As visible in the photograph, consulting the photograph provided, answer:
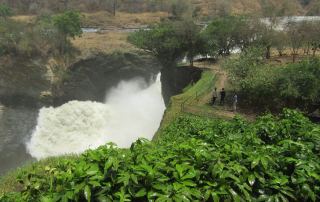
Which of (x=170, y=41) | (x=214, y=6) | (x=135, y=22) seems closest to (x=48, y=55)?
(x=170, y=41)

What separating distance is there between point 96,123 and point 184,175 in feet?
131

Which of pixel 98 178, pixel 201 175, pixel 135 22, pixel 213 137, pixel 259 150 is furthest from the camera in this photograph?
pixel 135 22

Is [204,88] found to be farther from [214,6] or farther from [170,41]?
[214,6]

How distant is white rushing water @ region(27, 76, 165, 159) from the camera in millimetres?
39969

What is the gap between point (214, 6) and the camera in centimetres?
10738

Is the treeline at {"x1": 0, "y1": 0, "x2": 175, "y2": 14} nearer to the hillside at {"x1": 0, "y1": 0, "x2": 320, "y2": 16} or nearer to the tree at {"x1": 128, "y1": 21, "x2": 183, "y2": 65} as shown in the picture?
the hillside at {"x1": 0, "y1": 0, "x2": 320, "y2": 16}

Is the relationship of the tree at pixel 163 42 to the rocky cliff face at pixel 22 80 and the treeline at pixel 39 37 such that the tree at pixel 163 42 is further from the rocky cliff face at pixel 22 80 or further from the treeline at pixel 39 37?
the treeline at pixel 39 37

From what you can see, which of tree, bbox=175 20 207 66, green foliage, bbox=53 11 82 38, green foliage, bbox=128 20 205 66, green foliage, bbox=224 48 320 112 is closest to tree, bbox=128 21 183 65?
green foliage, bbox=128 20 205 66

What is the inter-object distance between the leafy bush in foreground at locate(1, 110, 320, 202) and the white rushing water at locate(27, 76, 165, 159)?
31.6 metres

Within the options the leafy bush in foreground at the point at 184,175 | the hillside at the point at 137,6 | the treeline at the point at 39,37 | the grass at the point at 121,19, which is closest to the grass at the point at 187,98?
the leafy bush in foreground at the point at 184,175

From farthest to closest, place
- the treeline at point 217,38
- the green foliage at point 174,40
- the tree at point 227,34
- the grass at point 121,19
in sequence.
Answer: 1. the grass at point 121,19
2. the tree at point 227,34
3. the treeline at point 217,38
4. the green foliage at point 174,40

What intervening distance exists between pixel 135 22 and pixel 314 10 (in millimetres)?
42221

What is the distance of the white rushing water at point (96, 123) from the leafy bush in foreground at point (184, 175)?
3157 cm

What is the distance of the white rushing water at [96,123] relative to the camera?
131 ft
